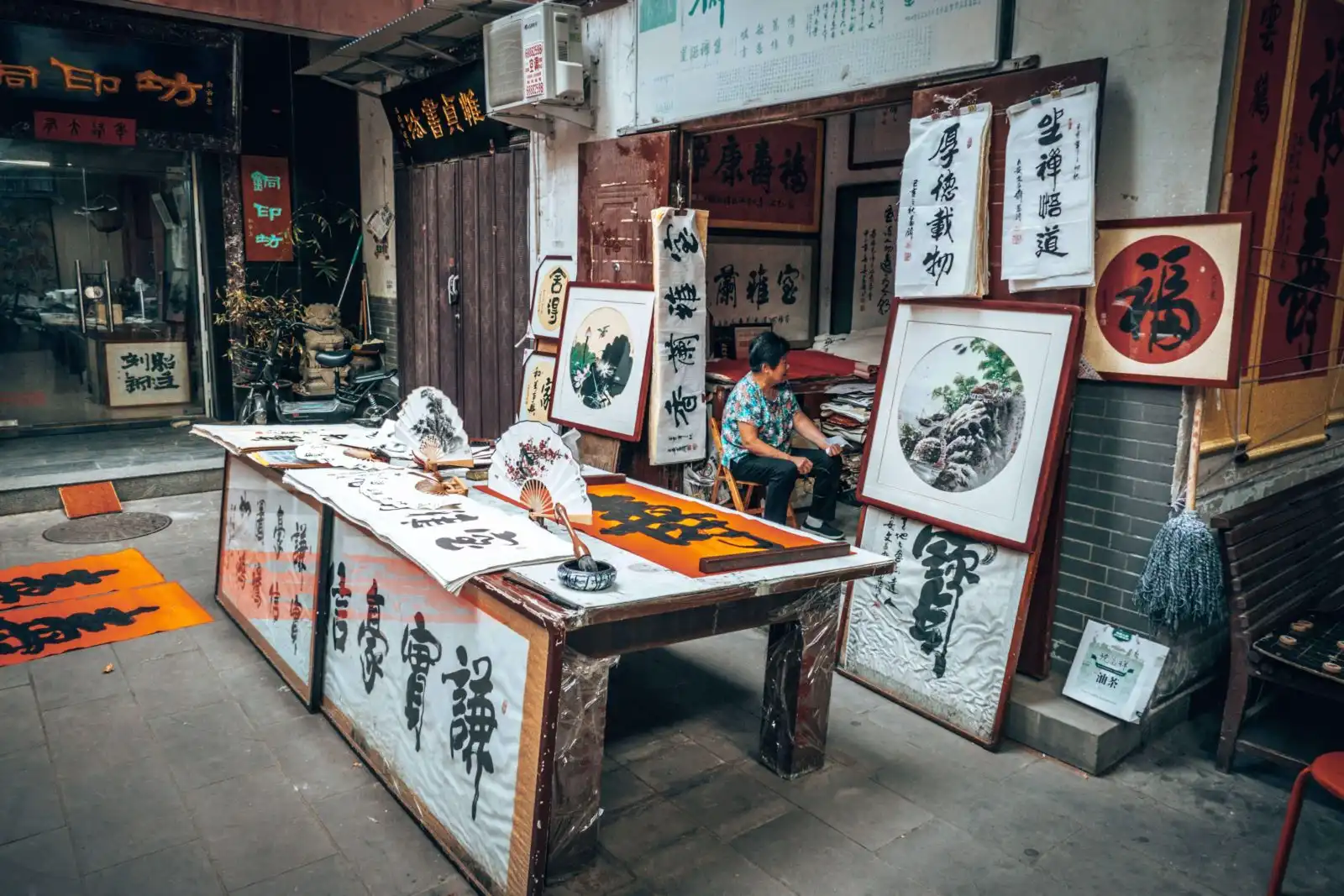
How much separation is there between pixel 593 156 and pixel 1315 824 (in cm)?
543

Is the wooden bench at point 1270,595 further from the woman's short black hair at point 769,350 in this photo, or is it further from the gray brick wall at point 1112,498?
the woman's short black hair at point 769,350

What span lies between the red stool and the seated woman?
2.96 metres

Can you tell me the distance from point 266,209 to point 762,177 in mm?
5575

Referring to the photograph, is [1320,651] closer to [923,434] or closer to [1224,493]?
[1224,493]

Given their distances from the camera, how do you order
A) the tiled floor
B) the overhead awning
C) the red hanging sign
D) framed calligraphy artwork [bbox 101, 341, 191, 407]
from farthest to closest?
framed calligraphy artwork [bbox 101, 341, 191, 407]
the red hanging sign
the overhead awning
the tiled floor

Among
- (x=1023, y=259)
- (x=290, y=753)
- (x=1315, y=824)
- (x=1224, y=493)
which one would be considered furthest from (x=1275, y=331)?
(x=290, y=753)

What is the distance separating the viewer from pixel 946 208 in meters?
4.18

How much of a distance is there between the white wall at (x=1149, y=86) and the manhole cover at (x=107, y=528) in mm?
6589

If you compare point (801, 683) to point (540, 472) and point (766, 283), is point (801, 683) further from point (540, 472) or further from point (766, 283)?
point (766, 283)

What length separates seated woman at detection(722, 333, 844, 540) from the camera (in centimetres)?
550

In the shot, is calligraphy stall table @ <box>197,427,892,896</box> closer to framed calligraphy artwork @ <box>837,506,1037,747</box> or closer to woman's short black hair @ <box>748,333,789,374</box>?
framed calligraphy artwork @ <box>837,506,1037,747</box>

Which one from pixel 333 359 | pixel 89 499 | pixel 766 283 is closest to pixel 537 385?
pixel 766 283

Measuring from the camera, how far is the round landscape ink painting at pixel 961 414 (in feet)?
13.2

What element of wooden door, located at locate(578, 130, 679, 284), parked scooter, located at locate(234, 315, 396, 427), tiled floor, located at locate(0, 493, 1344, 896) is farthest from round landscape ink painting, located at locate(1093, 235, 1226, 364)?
parked scooter, located at locate(234, 315, 396, 427)
